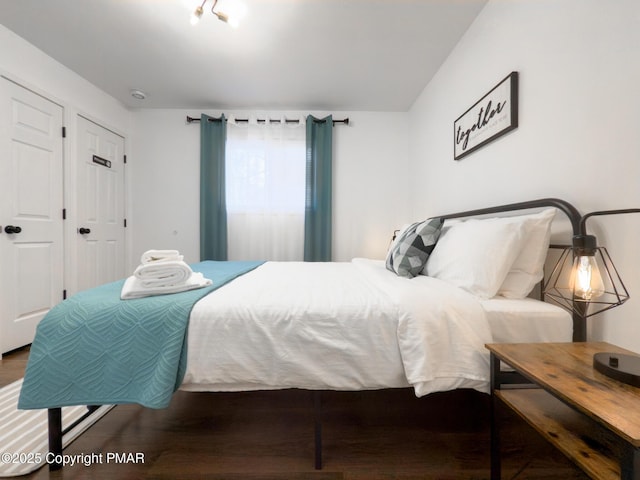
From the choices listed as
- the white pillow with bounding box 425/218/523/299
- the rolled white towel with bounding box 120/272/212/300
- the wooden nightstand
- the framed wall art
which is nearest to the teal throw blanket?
the rolled white towel with bounding box 120/272/212/300

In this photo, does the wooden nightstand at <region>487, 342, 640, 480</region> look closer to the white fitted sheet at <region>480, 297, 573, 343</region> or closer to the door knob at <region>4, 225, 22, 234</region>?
the white fitted sheet at <region>480, 297, 573, 343</region>

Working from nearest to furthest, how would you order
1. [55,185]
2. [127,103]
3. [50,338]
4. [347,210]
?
[50,338] → [55,185] → [127,103] → [347,210]

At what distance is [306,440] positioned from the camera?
119 cm

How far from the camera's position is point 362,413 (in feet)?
4.49

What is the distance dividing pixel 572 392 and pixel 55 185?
11.8 ft

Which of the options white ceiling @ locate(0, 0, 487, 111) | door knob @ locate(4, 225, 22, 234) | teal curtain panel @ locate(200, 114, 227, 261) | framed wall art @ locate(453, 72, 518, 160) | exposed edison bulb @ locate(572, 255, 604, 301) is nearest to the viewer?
exposed edison bulb @ locate(572, 255, 604, 301)

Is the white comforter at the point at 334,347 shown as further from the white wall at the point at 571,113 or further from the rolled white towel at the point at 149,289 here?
the white wall at the point at 571,113

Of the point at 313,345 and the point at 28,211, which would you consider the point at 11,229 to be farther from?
the point at 313,345

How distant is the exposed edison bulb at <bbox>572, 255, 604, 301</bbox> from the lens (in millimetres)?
855

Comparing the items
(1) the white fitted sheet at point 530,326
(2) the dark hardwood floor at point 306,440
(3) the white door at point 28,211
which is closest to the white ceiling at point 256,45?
(3) the white door at point 28,211

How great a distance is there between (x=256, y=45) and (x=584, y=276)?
8.50 feet

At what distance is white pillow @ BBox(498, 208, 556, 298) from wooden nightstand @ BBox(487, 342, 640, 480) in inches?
12.6

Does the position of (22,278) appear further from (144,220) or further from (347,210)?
(347,210)

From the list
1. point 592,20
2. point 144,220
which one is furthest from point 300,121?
point 592,20
